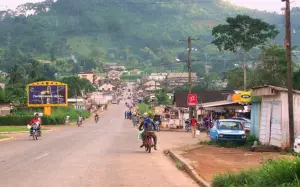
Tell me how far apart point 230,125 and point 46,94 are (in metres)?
52.0

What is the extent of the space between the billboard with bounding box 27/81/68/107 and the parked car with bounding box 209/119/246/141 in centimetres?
5028

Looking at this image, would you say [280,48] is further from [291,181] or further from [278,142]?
[291,181]

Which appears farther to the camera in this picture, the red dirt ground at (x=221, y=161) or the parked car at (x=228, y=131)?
the parked car at (x=228, y=131)

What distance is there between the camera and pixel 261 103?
2802 centimetres

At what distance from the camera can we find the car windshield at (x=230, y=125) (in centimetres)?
2883

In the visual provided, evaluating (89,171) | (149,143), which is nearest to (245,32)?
(149,143)

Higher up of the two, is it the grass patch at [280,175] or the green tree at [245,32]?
the green tree at [245,32]

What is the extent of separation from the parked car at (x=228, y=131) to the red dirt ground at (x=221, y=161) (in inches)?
112

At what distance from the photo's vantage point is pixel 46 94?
7762cm

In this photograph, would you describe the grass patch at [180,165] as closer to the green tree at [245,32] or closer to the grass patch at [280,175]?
the grass patch at [280,175]

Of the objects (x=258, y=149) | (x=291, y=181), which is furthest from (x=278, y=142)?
(x=291, y=181)

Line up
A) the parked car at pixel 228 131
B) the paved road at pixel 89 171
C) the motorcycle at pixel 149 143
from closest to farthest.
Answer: the paved road at pixel 89 171, the motorcycle at pixel 149 143, the parked car at pixel 228 131

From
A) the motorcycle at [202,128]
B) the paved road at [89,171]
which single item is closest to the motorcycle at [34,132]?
the paved road at [89,171]

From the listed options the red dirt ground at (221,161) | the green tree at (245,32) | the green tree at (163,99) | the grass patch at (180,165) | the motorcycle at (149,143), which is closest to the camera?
the red dirt ground at (221,161)
